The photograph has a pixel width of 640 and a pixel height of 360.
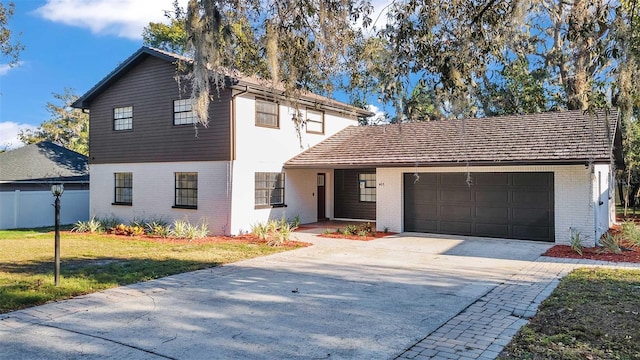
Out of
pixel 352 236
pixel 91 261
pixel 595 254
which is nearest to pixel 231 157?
pixel 352 236

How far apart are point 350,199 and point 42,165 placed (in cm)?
1460

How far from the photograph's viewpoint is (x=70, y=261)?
9898 millimetres

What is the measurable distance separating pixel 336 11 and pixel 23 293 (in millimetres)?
6408

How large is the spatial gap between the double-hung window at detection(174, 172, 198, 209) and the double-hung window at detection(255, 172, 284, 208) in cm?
215

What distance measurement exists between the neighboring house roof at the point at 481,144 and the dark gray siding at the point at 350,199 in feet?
5.54

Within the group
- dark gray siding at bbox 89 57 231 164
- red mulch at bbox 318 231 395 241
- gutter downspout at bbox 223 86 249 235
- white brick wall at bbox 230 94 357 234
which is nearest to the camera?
red mulch at bbox 318 231 395 241

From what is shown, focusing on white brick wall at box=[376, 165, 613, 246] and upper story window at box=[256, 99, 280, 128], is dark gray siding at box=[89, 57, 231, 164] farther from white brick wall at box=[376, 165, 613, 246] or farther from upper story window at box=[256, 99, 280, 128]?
white brick wall at box=[376, 165, 613, 246]

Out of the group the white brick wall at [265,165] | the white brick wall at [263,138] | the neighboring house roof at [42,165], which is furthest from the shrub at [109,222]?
the white brick wall at [263,138]

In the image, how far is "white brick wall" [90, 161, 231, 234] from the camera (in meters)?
14.7

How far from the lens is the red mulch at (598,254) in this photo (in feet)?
33.1

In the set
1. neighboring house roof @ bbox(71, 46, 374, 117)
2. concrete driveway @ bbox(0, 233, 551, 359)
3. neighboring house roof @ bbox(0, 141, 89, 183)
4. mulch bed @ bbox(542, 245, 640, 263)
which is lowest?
concrete driveway @ bbox(0, 233, 551, 359)

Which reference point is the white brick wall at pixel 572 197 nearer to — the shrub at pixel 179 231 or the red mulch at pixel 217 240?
the red mulch at pixel 217 240

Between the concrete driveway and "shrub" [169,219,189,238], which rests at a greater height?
"shrub" [169,219,189,238]

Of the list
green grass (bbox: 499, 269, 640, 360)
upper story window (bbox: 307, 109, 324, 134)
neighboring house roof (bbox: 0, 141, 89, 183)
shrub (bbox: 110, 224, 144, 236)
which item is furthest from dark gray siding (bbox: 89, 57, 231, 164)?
green grass (bbox: 499, 269, 640, 360)
